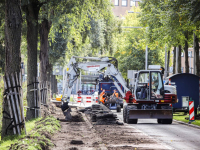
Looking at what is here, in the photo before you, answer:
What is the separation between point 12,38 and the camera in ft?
38.2

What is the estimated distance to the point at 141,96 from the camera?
20531 mm

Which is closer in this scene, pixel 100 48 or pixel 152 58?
pixel 100 48

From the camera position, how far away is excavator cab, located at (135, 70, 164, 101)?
804 inches

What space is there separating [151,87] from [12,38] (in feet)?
34.2

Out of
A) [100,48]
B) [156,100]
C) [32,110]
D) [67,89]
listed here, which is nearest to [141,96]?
[156,100]

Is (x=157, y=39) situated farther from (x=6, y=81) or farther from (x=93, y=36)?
(x=6, y=81)

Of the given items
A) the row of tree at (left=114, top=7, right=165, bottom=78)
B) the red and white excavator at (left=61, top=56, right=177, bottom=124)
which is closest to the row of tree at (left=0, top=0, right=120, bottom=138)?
the red and white excavator at (left=61, top=56, right=177, bottom=124)

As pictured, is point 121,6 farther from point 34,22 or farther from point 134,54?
point 34,22

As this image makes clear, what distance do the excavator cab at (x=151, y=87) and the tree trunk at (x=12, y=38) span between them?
389 inches

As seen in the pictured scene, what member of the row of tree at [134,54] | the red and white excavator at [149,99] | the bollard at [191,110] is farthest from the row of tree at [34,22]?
the row of tree at [134,54]

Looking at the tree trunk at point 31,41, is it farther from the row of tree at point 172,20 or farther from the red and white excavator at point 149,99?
the row of tree at point 172,20

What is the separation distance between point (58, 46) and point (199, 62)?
1187cm

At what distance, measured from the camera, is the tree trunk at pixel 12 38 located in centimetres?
1150

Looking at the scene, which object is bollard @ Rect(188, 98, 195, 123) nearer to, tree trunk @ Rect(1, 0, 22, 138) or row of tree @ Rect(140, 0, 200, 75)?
row of tree @ Rect(140, 0, 200, 75)
